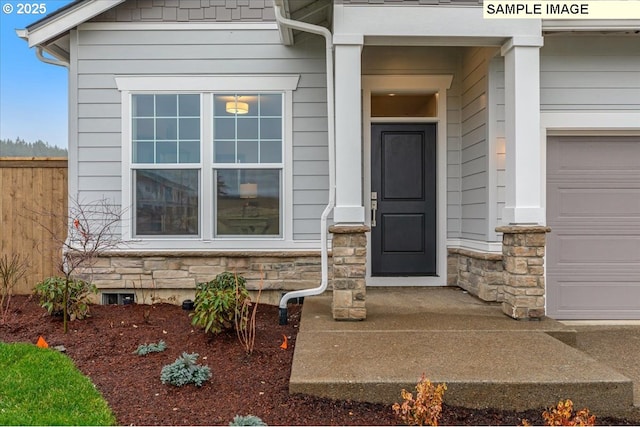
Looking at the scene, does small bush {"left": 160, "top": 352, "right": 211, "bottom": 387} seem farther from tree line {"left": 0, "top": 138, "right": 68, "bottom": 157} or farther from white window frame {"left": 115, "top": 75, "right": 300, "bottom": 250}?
tree line {"left": 0, "top": 138, "right": 68, "bottom": 157}

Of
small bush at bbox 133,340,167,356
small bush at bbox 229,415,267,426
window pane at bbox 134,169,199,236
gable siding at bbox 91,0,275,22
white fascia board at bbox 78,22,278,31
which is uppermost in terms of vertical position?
gable siding at bbox 91,0,275,22

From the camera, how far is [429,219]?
5.41m

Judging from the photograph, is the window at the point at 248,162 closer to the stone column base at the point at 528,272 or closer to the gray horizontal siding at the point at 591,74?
the stone column base at the point at 528,272

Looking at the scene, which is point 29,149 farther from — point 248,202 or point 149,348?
point 149,348

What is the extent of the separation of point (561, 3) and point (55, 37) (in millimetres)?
5318

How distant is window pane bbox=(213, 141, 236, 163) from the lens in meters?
5.12

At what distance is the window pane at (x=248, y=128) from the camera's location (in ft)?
16.9

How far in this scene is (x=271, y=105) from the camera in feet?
16.9

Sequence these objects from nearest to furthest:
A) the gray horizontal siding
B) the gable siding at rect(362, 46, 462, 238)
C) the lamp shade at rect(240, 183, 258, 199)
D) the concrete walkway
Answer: the concrete walkway < the gray horizontal siding < the lamp shade at rect(240, 183, 258, 199) < the gable siding at rect(362, 46, 462, 238)

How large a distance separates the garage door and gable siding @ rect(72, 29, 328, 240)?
2.57 m

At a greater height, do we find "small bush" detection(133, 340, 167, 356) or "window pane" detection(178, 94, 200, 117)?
"window pane" detection(178, 94, 200, 117)

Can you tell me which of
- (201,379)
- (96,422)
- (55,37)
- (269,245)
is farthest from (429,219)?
(55,37)

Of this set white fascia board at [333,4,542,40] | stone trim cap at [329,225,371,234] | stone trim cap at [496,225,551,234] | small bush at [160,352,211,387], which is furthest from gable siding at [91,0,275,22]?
small bush at [160,352,211,387]

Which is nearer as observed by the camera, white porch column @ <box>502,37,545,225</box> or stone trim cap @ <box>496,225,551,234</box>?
stone trim cap @ <box>496,225,551,234</box>
